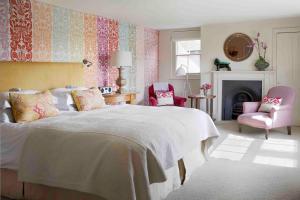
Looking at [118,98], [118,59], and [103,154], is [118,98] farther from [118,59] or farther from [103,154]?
[103,154]

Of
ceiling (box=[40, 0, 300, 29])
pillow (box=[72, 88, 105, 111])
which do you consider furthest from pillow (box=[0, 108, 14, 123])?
ceiling (box=[40, 0, 300, 29])

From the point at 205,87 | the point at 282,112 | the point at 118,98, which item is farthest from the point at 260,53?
the point at 118,98

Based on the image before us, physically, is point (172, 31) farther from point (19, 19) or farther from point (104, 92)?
point (19, 19)

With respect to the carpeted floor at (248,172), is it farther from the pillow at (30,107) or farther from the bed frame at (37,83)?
the pillow at (30,107)

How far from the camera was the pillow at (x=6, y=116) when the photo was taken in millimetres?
3271

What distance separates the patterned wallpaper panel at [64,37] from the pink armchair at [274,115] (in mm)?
2554

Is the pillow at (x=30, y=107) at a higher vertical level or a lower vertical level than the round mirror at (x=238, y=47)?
lower

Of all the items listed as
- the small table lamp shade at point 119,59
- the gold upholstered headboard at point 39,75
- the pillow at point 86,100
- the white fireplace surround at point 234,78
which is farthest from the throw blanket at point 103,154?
the white fireplace surround at point 234,78

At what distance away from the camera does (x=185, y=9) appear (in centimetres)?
524

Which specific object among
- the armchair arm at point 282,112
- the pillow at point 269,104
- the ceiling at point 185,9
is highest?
the ceiling at point 185,9

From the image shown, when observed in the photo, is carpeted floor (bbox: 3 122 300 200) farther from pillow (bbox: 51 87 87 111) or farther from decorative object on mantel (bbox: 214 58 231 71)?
decorative object on mantel (bbox: 214 58 231 71)

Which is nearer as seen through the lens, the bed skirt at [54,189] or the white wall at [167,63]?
the bed skirt at [54,189]

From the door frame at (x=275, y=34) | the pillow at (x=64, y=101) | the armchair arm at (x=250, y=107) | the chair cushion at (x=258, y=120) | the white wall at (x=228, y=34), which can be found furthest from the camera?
the white wall at (x=228, y=34)

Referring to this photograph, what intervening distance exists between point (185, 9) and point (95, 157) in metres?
3.53
